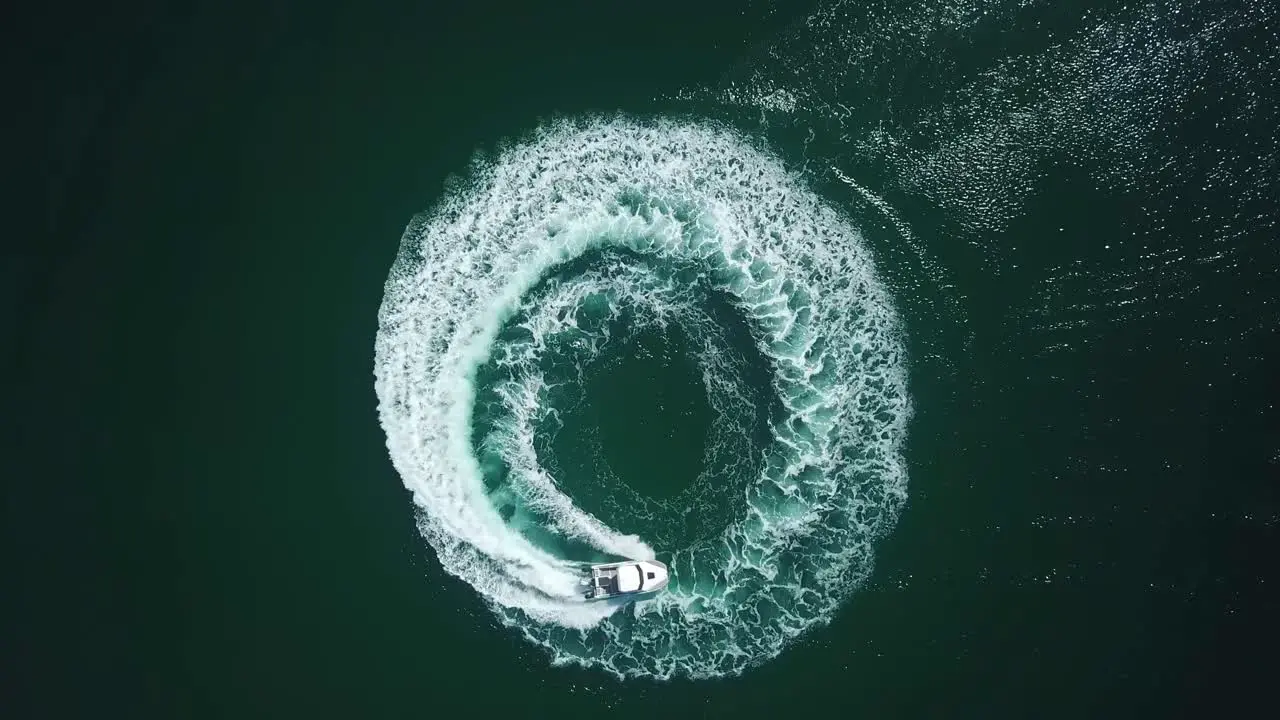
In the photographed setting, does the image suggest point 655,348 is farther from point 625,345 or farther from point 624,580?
point 624,580

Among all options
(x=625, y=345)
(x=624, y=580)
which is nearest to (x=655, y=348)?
(x=625, y=345)

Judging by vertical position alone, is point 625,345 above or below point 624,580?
above

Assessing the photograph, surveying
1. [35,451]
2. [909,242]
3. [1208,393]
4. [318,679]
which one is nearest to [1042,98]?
[909,242]

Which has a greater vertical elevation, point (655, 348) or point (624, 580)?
point (655, 348)

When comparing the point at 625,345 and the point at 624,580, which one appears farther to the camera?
the point at 625,345
